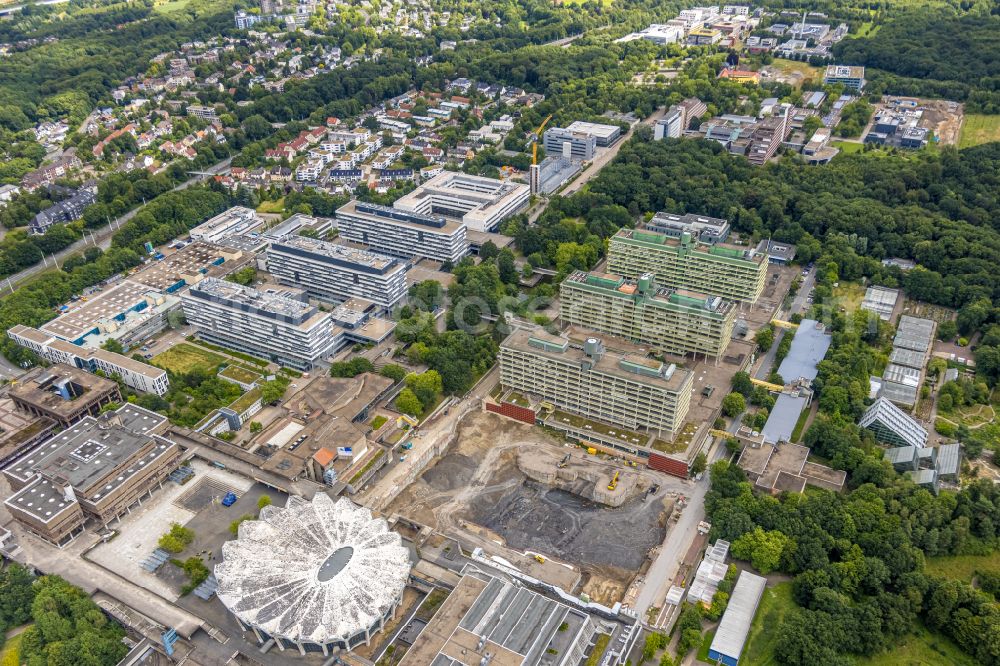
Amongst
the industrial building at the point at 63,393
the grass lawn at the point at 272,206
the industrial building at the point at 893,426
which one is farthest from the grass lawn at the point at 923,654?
the grass lawn at the point at 272,206

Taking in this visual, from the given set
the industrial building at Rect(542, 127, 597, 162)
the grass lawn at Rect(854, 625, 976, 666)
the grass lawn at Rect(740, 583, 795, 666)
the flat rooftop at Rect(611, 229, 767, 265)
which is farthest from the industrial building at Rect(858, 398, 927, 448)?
the industrial building at Rect(542, 127, 597, 162)

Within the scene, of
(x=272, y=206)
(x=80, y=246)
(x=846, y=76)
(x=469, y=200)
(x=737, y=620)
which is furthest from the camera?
(x=846, y=76)

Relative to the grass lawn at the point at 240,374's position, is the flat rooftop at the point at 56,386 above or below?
→ above

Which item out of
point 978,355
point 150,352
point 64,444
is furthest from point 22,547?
point 978,355

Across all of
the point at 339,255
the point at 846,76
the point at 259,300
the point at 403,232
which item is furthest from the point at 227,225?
the point at 846,76

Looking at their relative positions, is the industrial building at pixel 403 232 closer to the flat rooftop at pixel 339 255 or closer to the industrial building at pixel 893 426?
the flat rooftop at pixel 339 255

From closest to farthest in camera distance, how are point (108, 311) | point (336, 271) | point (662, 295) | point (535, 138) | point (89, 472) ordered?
1. point (89, 472)
2. point (662, 295)
3. point (108, 311)
4. point (336, 271)
5. point (535, 138)

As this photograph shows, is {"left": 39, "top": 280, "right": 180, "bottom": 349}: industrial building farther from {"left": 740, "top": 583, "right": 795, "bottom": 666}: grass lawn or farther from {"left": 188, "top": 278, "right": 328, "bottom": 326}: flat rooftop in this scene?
{"left": 740, "top": 583, "right": 795, "bottom": 666}: grass lawn

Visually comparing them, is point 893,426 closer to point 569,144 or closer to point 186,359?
point 186,359
